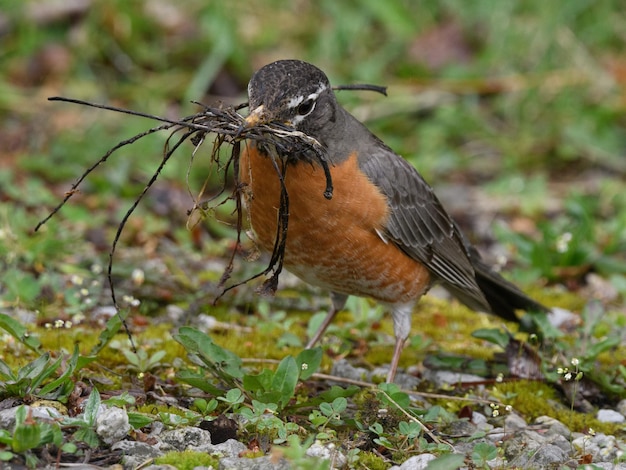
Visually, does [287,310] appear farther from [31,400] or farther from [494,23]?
[494,23]

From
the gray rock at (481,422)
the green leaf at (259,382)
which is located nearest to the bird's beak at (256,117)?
the green leaf at (259,382)

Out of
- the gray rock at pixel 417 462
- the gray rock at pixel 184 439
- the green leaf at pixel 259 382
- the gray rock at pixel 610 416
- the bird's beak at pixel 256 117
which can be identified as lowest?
the gray rock at pixel 184 439

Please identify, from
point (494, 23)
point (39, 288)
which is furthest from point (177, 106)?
point (39, 288)

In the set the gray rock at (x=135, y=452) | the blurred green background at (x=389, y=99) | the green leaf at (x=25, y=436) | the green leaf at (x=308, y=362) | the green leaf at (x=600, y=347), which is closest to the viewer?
the green leaf at (x=25, y=436)

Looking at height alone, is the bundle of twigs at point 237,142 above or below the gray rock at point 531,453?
above

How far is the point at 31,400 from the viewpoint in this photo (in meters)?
4.36

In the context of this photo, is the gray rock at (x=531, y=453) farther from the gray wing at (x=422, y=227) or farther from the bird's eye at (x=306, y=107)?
the bird's eye at (x=306, y=107)

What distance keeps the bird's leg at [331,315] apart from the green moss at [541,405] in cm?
123

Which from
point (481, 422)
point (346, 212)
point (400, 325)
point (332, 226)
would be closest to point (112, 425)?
point (332, 226)

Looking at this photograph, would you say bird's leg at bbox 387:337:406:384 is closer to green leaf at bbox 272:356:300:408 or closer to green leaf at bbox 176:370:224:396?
green leaf at bbox 272:356:300:408

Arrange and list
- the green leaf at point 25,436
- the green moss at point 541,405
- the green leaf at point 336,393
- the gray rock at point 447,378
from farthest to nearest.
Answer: the gray rock at point 447,378
the green moss at point 541,405
the green leaf at point 336,393
the green leaf at point 25,436

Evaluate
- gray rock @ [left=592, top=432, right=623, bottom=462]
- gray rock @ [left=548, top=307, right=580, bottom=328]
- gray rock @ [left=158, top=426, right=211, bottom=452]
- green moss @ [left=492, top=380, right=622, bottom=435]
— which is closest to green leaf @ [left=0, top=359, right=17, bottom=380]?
gray rock @ [left=158, top=426, right=211, bottom=452]

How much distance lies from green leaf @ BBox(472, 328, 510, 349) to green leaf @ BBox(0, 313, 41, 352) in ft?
9.08

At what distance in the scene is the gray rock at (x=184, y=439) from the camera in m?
4.31
